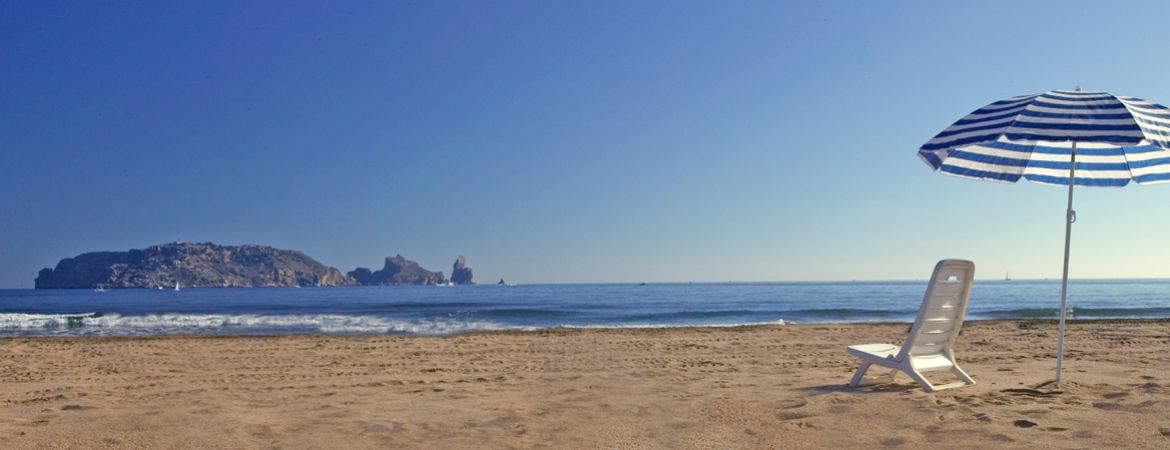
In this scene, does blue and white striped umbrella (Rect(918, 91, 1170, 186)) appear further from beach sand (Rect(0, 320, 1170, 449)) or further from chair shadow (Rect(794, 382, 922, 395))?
chair shadow (Rect(794, 382, 922, 395))

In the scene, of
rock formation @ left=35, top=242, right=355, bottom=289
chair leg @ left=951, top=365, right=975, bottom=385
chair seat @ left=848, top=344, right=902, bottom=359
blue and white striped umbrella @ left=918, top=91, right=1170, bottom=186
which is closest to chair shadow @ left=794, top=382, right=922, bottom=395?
chair seat @ left=848, top=344, right=902, bottom=359

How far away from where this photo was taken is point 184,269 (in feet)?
367

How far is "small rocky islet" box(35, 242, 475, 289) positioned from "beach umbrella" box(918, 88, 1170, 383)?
117m

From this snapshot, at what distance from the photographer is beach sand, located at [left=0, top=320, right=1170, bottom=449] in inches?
175

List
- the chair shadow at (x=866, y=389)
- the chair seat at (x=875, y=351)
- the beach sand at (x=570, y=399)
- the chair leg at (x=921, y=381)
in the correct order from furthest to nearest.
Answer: the chair seat at (x=875, y=351)
the chair shadow at (x=866, y=389)
the chair leg at (x=921, y=381)
the beach sand at (x=570, y=399)

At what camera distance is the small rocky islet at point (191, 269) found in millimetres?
114188

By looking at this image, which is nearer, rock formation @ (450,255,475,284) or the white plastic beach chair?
the white plastic beach chair

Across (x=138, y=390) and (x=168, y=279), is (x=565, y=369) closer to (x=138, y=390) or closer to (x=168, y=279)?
Result: (x=138, y=390)

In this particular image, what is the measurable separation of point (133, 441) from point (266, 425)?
747 mm

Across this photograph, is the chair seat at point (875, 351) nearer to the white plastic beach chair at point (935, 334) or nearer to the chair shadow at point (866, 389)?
the white plastic beach chair at point (935, 334)

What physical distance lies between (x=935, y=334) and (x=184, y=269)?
122935mm

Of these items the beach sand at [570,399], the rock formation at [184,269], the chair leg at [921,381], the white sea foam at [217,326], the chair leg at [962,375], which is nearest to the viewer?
the beach sand at [570,399]

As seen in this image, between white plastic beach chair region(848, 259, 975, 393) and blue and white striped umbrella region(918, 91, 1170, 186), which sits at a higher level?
blue and white striped umbrella region(918, 91, 1170, 186)

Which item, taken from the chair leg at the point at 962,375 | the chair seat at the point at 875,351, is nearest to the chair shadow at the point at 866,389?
the chair seat at the point at 875,351
